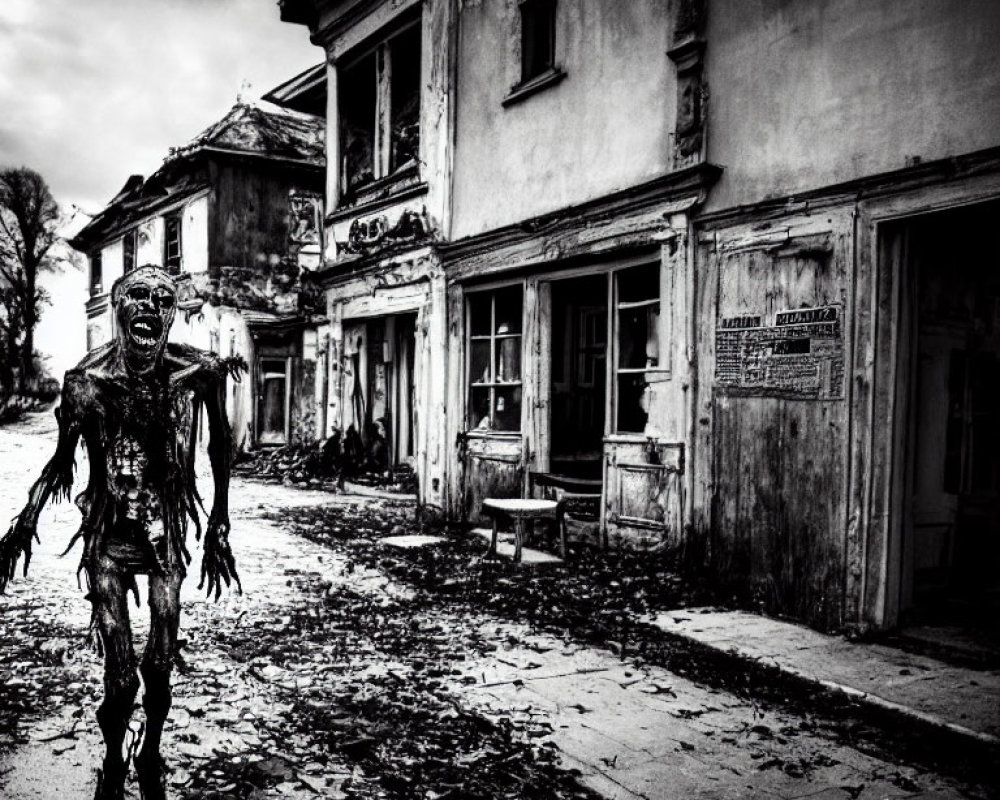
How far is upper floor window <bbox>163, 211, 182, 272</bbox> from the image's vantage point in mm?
21562

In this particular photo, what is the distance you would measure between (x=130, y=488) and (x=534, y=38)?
775cm

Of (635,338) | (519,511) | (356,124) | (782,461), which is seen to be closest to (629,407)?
(635,338)

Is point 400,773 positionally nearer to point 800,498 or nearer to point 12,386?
point 800,498

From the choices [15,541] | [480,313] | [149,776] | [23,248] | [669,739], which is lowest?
[669,739]

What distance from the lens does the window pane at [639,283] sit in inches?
307

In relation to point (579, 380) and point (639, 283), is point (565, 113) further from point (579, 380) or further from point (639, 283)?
point (579, 380)

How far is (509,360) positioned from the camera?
32.0 ft

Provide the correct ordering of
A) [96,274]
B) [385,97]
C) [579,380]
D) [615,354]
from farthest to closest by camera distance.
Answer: [96,274]
[385,97]
[579,380]
[615,354]

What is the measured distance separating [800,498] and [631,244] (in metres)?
2.83

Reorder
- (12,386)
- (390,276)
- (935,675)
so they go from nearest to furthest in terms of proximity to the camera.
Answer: (935,675)
(390,276)
(12,386)

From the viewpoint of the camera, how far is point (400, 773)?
356 centimetres

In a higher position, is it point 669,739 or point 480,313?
point 480,313

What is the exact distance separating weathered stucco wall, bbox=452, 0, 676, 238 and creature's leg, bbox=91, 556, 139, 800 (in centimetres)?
574

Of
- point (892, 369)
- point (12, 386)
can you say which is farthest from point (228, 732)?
point (12, 386)
